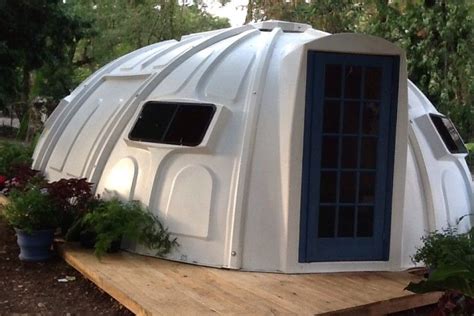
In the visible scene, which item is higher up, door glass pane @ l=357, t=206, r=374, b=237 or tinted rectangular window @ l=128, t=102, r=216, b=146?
tinted rectangular window @ l=128, t=102, r=216, b=146

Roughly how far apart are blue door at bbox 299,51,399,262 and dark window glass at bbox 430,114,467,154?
1435 millimetres

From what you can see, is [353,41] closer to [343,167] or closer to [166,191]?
[343,167]

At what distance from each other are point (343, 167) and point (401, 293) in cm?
131

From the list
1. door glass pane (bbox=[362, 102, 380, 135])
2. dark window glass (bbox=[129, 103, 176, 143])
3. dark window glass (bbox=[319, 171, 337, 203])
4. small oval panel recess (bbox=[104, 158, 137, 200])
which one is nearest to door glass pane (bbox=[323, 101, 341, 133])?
door glass pane (bbox=[362, 102, 380, 135])

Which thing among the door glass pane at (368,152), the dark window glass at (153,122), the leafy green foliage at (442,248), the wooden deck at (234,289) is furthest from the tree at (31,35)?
the leafy green foliage at (442,248)

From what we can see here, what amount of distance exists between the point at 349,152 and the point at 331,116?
0.40m

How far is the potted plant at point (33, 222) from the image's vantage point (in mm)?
5988

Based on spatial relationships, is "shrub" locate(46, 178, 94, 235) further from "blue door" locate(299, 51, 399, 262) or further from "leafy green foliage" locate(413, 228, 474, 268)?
"leafy green foliage" locate(413, 228, 474, 268)

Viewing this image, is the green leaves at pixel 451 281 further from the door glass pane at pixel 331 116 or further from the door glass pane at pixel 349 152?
the door glass pane at pixel 331 116

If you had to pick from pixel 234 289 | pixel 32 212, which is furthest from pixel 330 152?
pixel 32 212

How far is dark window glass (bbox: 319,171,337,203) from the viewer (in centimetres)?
561

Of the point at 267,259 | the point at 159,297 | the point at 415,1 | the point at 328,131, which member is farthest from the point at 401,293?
the point at 415,1

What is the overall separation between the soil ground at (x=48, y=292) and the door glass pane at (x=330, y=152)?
229cm

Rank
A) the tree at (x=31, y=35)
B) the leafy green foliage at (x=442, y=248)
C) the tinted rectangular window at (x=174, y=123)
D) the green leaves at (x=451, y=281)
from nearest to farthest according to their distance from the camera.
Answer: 1. the green leaves at (x=451, y=281)
2. the leafy green foliage at (x=442, y=248)
3. the tinted rectangular window at (x=174, y=123)
4. the tree at (x=31, y=35)
